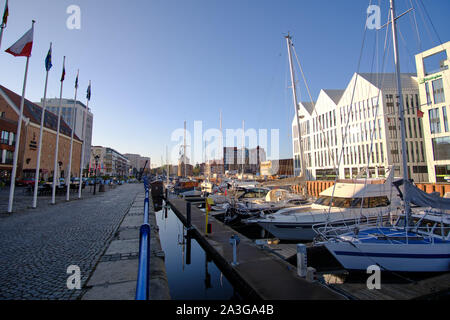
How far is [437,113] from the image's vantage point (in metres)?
38.7

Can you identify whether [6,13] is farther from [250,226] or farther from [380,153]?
[380,153]

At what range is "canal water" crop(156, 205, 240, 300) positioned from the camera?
734 cm

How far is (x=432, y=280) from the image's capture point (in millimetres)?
6340

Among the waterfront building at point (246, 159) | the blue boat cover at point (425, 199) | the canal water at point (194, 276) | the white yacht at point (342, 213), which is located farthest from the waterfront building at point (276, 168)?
the blue boat cover at point (425, 199)

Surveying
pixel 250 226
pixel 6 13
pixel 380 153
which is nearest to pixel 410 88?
pixel 380 153

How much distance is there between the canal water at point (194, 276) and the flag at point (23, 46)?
15263 millimetres

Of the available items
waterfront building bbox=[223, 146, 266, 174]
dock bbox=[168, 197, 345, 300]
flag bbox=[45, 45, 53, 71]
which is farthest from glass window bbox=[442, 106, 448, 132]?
waterfront building bbox=[223, 146, 266, 174]

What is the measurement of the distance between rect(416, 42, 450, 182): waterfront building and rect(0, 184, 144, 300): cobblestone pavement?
49.9 metres

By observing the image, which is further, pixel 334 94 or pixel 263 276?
pixel 334 94

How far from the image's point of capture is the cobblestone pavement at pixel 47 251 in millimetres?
4977

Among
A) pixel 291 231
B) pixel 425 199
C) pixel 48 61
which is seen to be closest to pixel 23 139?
pixel 48 61

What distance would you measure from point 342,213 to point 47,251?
43.7 feet

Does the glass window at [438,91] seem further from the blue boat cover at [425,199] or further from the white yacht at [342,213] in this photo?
the blue boat cover at [425,199]

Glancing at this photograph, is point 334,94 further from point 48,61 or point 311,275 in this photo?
point 311,275
